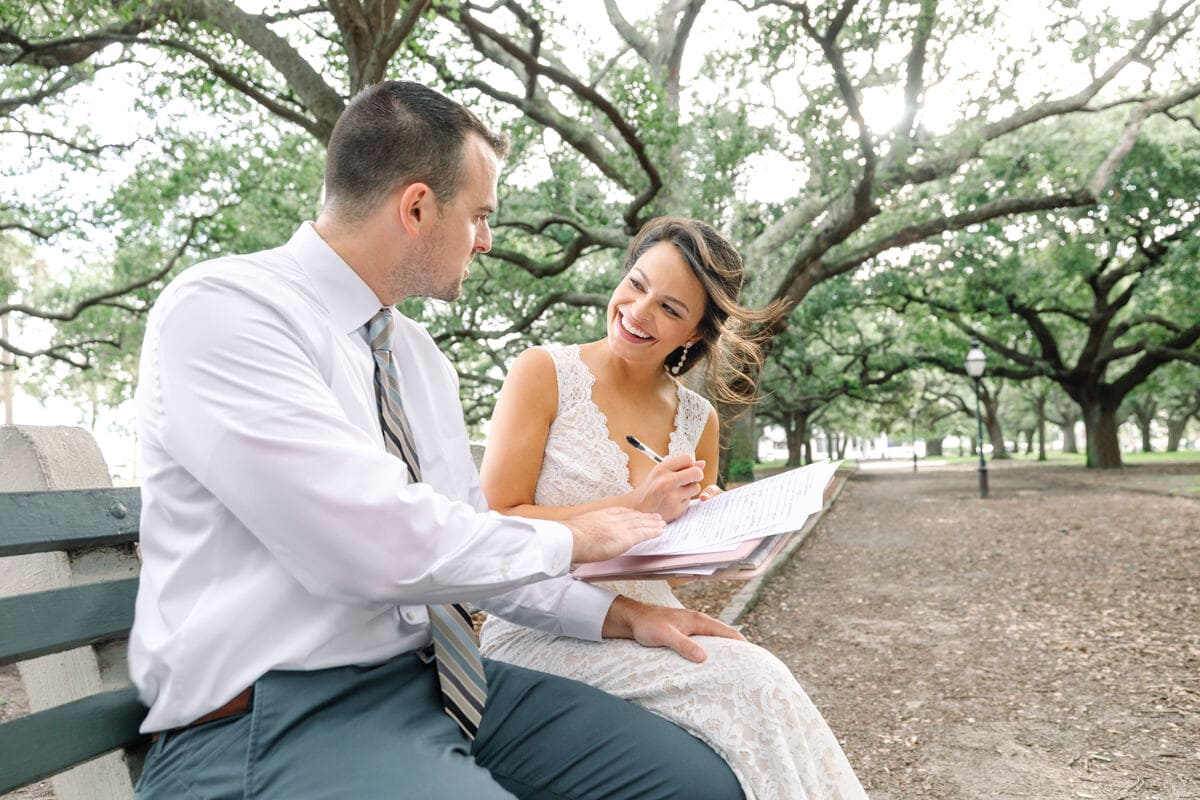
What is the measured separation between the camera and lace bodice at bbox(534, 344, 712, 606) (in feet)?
9.12

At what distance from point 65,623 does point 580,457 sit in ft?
5.07

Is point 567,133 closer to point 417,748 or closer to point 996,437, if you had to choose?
point 417,748

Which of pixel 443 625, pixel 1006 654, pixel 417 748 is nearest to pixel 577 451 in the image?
pixel 443 625

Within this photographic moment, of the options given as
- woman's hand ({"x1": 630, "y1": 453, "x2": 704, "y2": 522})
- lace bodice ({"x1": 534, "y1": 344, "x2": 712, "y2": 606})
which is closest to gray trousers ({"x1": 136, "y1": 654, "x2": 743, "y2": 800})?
woman's hand ({"x1": 630, "y1": 453, "x2": 704, "y2": 522})

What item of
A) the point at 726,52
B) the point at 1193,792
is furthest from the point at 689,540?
the point at 726,52

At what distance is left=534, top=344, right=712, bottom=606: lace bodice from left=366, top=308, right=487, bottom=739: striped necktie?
833 millimetres

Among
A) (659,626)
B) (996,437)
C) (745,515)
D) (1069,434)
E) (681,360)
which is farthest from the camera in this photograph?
(1069,434)

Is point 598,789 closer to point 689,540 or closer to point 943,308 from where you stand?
point 689,540

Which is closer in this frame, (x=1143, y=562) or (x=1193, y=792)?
(x=1193, y=792)

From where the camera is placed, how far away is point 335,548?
1.47 meters

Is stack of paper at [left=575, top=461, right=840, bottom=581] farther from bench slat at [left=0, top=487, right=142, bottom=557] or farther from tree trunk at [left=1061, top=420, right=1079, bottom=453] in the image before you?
tree trunk at [left=1061, top=420, right=1079, bottom=453]

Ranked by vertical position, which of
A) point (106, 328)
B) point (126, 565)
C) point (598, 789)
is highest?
point (106, 328)

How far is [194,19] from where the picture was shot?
313 inches

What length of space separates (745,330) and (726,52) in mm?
8707
